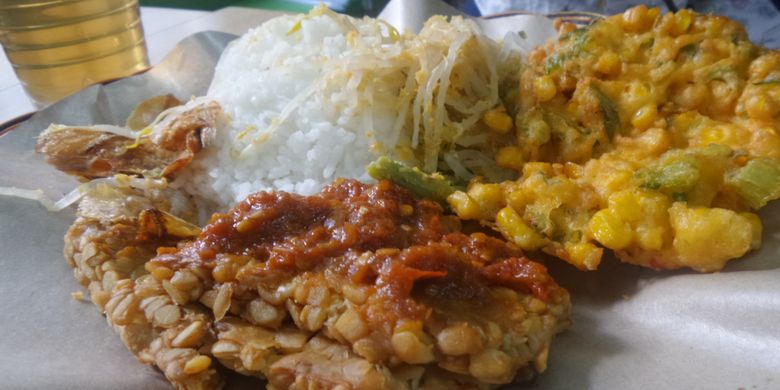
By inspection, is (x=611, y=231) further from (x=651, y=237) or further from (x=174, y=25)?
(x=174, y=25)

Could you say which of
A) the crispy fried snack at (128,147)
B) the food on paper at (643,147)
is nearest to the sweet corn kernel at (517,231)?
the food on paper at (643,147)

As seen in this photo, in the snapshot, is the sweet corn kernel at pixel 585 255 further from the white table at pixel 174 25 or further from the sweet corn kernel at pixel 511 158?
the white table at pixel 174 25

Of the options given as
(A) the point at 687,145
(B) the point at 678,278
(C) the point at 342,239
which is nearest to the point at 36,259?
(C) the point at 342,239

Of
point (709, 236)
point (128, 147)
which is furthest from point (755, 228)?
point (128, 147)

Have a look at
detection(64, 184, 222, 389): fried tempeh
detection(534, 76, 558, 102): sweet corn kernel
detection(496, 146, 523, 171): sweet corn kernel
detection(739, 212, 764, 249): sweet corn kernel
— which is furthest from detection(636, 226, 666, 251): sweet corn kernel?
detection(64, 184, 222, 389): fried tempeh

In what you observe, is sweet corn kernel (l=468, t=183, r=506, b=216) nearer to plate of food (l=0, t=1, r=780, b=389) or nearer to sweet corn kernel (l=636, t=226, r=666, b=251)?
plate of food (l=0, t=1, r=780, b=389)

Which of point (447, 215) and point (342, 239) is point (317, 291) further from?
point (447, 215)
